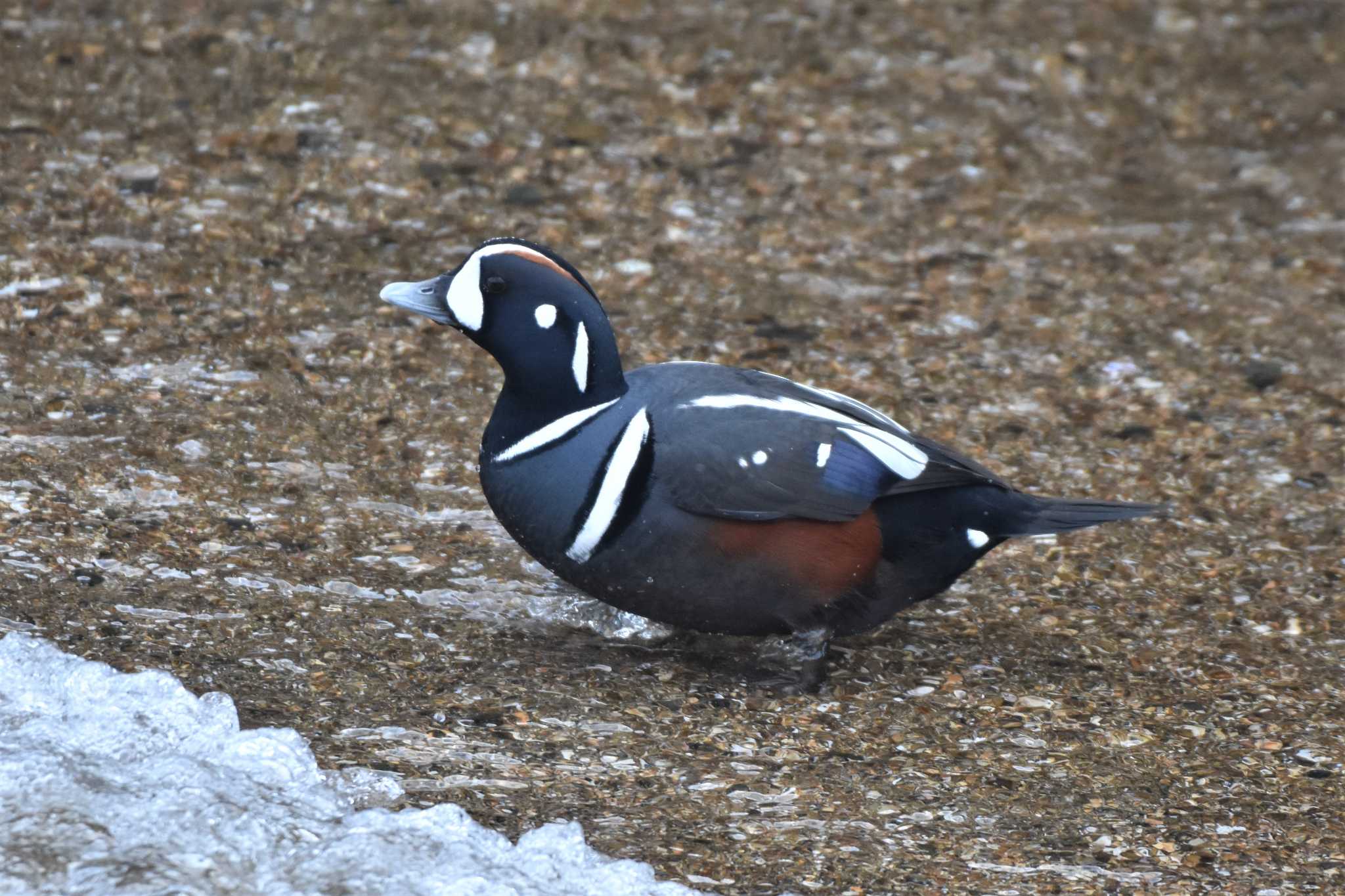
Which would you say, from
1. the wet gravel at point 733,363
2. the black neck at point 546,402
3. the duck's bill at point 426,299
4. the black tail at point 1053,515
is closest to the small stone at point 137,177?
the wet gravel at point 733,363

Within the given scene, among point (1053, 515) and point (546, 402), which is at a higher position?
point (546, 402)

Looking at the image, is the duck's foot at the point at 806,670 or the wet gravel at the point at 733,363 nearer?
the wet gravel at the point at 733,363

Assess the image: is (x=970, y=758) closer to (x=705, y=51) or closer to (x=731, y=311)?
(x=731, y=311)

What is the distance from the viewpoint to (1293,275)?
6.38m

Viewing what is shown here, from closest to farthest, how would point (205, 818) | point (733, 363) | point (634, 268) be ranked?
1. point (205, 818)
2. point (733, 363)
3. point (634, 268)

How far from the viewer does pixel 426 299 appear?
4.07 metres

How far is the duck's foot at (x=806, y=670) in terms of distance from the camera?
→ 4094 mm

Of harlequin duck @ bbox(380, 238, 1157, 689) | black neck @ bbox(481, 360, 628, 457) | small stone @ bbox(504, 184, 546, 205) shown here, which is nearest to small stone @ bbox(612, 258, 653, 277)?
small stone @ bbox(504, 184, 546, 205)

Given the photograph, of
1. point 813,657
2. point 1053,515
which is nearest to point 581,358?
point 813,657

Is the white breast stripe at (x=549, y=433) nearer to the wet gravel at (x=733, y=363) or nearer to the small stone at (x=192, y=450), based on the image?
the wet gravel at (x=733, y=363)

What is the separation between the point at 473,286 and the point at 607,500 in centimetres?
64

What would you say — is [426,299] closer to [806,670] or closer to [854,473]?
[854,473]

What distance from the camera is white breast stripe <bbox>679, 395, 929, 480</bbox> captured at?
3.98 meters

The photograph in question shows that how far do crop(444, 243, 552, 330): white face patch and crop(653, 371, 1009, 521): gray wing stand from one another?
0.51 metres
